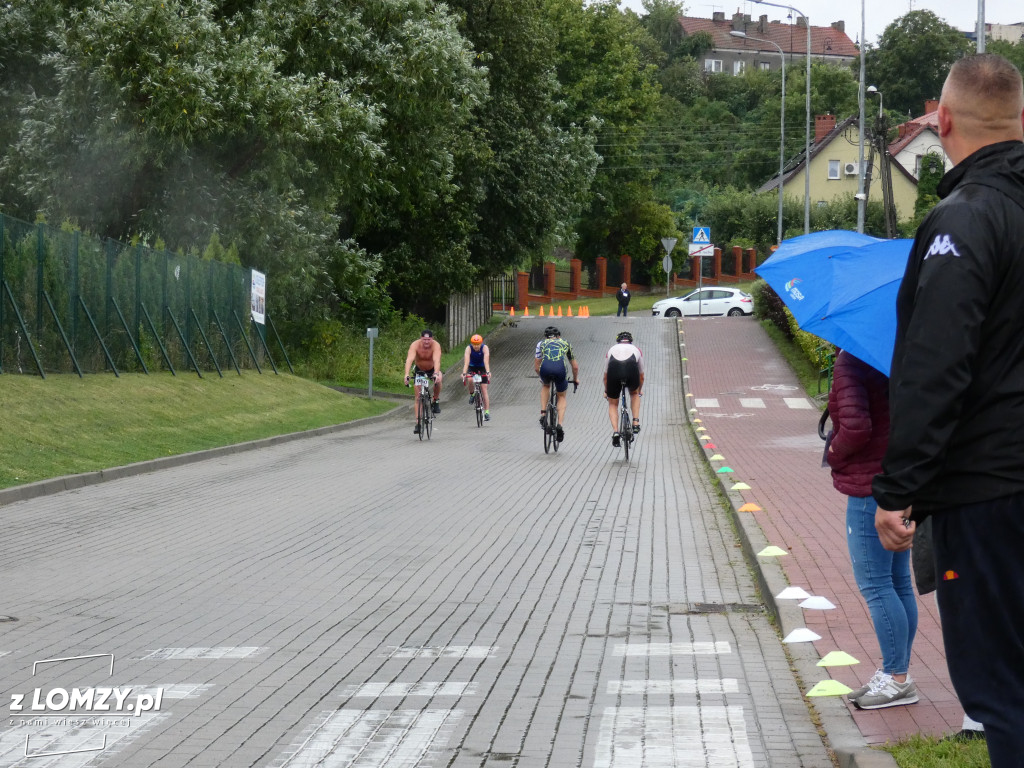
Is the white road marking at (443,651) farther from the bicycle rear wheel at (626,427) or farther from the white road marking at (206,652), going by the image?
the bicycle rear wheel at (626,427)

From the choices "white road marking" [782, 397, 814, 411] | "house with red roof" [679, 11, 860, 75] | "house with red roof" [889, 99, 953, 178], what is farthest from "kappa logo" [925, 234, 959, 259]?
"house with red roof" [679, 11, 860, 75]

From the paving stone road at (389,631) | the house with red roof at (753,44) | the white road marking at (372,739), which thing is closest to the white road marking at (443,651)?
the paving stone road at (389,631)

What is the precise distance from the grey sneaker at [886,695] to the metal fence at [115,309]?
18140 millimetres

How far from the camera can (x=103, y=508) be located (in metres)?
13.2

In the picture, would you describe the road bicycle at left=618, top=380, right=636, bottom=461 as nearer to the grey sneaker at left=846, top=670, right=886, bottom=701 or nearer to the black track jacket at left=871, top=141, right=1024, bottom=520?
the grey sneaker at left=846, top=670, right=886, bottom=701

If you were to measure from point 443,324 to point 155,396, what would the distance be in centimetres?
2203

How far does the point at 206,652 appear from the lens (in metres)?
6.74

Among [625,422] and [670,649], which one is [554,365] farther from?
[670,649]

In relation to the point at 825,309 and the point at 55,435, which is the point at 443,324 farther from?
the point at 825,309

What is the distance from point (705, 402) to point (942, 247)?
98.6ft

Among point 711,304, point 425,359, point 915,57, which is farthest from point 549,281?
point 915,57

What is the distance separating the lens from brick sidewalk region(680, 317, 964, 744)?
5.47 meters

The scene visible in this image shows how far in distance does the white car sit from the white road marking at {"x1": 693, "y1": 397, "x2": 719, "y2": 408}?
963 inches

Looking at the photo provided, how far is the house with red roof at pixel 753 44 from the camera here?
470 ft
